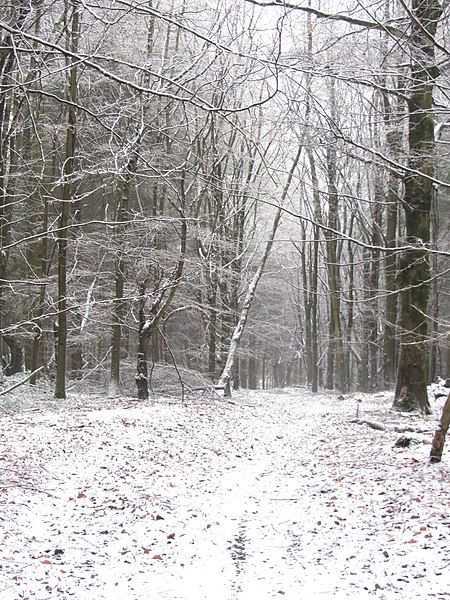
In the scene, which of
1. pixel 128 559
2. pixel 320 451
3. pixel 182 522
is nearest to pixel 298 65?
pixel 128 559

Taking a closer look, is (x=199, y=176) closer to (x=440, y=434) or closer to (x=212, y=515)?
(x=212, y=515)

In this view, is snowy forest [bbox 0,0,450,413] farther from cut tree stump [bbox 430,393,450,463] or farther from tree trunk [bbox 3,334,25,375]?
cut tree stump [bbox 430,393,450,463]

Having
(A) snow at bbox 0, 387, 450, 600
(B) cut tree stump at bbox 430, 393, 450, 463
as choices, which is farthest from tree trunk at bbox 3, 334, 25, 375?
(B) cut tree stump at bbox 430, 393, 450, 463

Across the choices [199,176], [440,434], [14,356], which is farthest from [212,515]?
[14,356]

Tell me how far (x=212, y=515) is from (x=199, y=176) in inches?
169

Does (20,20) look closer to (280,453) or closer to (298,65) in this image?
(298,65)

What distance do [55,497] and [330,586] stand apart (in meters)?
3.67

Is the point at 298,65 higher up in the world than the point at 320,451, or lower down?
higher up

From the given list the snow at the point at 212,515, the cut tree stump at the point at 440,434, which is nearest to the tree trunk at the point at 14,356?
the snow at the point at 212,515

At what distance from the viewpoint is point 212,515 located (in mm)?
6805

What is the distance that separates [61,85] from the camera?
62.5 feet

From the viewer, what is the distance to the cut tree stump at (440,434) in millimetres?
7359

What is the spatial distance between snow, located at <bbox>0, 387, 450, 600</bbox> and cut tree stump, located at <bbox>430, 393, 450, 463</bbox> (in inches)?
5.5

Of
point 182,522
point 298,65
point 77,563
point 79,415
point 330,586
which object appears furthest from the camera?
point 79,415
